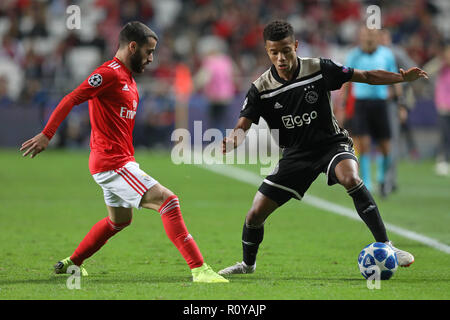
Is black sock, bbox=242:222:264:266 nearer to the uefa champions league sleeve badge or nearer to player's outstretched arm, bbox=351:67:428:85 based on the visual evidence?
player's outstretched arm, bbox=351:67:428:85

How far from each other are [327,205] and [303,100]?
5.39 meters

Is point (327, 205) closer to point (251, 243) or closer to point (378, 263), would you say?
point (251, 243)

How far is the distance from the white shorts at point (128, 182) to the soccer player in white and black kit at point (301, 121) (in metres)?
0.87

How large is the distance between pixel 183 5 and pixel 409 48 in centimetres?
666

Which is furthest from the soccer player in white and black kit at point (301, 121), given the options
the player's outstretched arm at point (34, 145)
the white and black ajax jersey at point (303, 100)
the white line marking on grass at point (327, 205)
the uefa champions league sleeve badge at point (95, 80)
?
the white line marking on grass at point (327, 205)

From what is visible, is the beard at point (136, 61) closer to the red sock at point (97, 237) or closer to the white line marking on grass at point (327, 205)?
the red sock at point (97, 237)

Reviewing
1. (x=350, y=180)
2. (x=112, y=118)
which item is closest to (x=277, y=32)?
(x=350, y=180)

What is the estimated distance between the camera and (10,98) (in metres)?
21.4

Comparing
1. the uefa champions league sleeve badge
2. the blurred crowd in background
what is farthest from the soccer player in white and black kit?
the blurred crowd in background

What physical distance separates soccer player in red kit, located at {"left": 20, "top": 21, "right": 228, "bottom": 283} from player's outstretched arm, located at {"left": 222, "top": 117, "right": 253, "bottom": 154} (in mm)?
510
